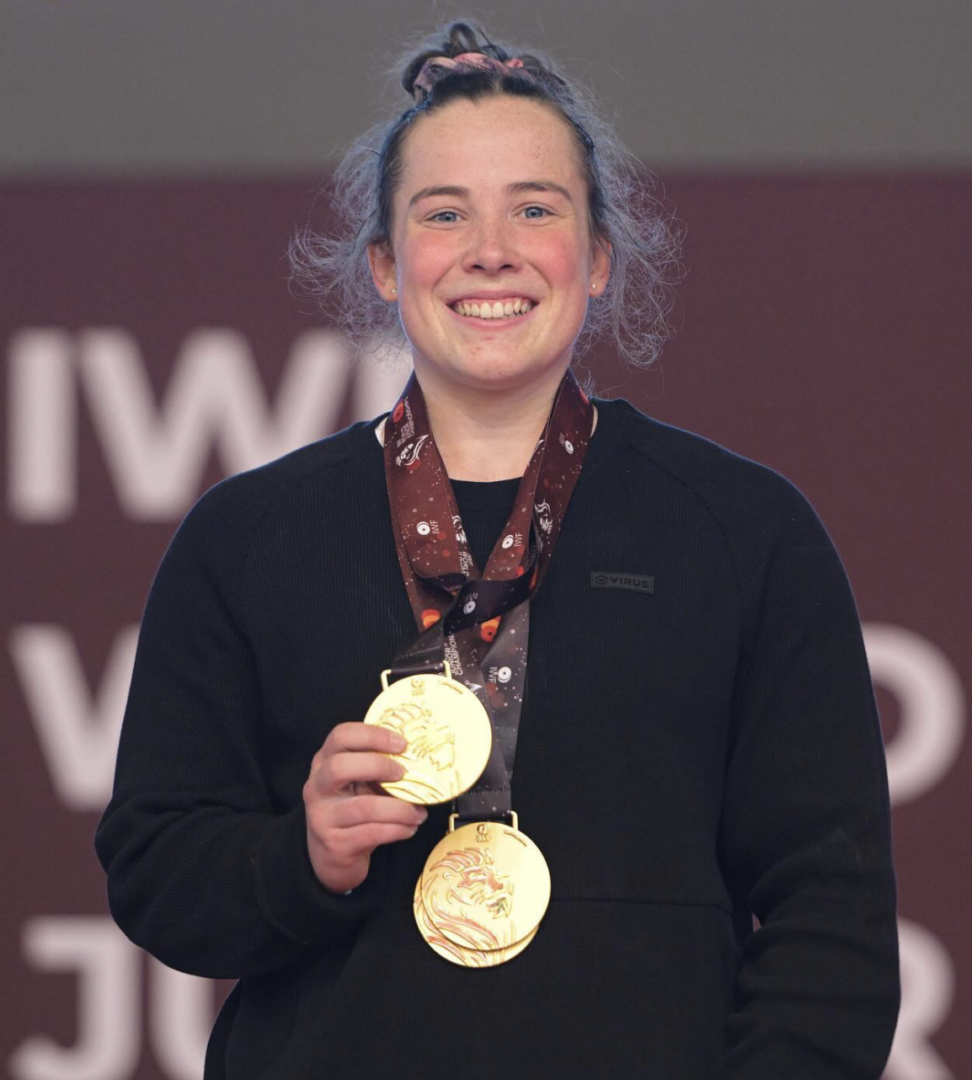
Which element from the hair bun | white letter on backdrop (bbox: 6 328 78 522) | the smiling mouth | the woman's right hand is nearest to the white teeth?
the smiling mouth

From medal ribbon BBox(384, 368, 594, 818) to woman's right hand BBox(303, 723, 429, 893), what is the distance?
11 cm

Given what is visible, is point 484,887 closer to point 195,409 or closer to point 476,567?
point 476,567

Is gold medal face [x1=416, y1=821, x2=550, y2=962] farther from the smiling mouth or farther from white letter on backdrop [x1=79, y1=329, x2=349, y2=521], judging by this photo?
white letter on backdrop [x1=79, y1=329, x2=349, y2=521]

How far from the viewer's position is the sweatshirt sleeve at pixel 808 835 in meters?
1.32

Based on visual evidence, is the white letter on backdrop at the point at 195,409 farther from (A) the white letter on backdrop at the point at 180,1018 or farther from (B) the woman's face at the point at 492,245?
(B) the woman's face at the point at 492,245

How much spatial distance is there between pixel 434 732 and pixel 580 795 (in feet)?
0.50

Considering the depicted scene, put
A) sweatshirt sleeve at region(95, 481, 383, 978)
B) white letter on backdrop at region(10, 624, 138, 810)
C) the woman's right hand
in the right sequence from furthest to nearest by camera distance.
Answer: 1. white letter on backdrop at region(10, 624, 138, 810)
2. sweatshirt sleeve at region(95, 481, 383, 978)
3. the woman's right hand

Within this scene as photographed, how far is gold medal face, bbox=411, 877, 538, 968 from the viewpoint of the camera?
4.37 ft

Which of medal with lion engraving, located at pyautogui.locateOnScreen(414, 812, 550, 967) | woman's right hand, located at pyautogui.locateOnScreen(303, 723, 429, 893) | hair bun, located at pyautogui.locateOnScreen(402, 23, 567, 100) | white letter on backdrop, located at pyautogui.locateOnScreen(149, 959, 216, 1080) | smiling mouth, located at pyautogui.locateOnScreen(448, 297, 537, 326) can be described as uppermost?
hair bun, located at pyautogui.locateOnScreen(402, 23, 567, 100)

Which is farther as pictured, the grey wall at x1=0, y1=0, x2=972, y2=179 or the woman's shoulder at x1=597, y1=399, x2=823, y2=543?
the grey wall at x1=0, y1=0, x2=972, y2=179

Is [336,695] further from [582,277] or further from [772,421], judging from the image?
[772,421]

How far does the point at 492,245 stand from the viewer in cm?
149

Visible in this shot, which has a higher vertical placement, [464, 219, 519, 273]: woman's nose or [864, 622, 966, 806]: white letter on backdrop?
[464, 219, 519, 273]: woman's nose

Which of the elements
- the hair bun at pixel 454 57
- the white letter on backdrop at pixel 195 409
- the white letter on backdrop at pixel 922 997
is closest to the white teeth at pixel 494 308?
the hair bun at pixel 454 57
